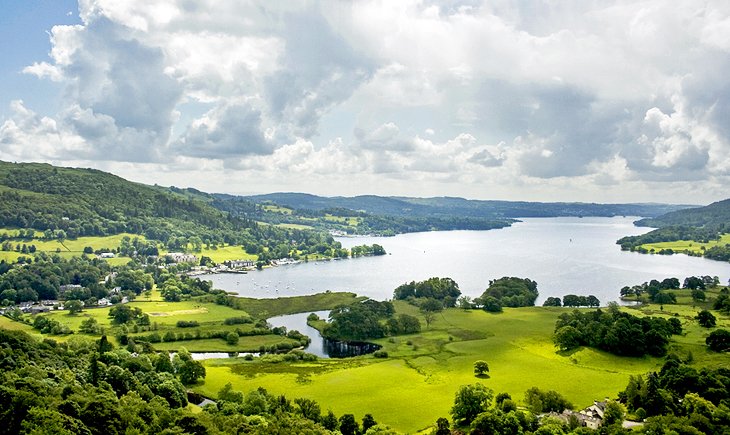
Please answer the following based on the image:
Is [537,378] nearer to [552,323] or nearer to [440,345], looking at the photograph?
[440,345]

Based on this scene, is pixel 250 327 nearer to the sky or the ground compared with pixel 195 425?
nearer to the ground

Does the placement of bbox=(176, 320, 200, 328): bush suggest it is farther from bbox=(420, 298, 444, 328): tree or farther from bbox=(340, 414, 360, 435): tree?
bbox=(340, 414, 360, 435): tree

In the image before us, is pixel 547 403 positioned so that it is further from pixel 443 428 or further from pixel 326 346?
pixel 326 346

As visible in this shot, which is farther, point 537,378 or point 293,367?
point 293,367

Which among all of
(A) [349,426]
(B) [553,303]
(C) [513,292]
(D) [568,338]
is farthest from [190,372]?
(B) [553,303]

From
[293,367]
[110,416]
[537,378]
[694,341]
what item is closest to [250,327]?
[293,367]

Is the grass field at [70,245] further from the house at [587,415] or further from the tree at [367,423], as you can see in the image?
the house at [587,415]
